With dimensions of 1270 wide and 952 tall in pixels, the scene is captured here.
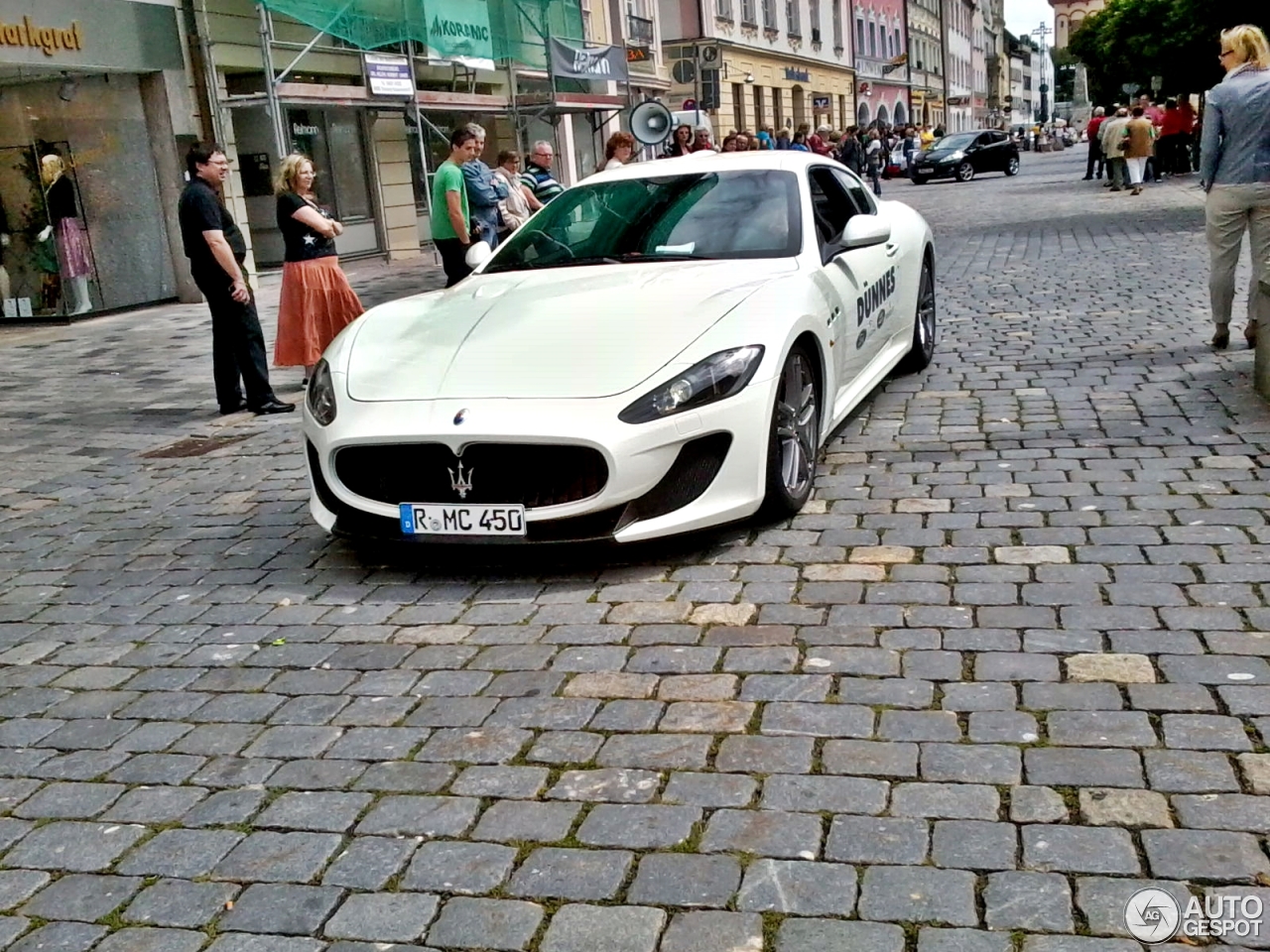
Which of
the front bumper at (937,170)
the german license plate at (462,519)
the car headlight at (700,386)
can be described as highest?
the car headlight at (700,386)

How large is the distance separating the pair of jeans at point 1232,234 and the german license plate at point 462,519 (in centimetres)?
486

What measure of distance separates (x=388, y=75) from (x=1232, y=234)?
1445 centimetres

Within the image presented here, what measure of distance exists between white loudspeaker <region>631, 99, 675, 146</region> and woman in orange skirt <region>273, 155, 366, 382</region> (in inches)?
447

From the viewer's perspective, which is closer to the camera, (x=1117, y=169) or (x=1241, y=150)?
(x=1241, y=150)

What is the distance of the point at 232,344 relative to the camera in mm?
8492

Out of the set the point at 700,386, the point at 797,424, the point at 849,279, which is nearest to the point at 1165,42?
the point at 849,279

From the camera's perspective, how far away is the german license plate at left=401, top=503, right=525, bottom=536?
4.45m

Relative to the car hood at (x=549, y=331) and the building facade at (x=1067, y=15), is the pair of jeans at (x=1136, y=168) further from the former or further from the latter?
the building facade at (x=1067, y=15)

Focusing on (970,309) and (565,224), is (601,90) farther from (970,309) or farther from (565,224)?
(565,224)

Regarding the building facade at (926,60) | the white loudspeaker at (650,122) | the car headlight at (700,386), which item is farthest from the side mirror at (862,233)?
the building facade at (926,60)

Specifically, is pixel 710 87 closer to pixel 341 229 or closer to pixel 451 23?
pixel 451 23

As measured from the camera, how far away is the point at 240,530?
5602 mm

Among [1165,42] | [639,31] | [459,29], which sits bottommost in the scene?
[1165,42]

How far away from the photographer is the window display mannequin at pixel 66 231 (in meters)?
14.8
